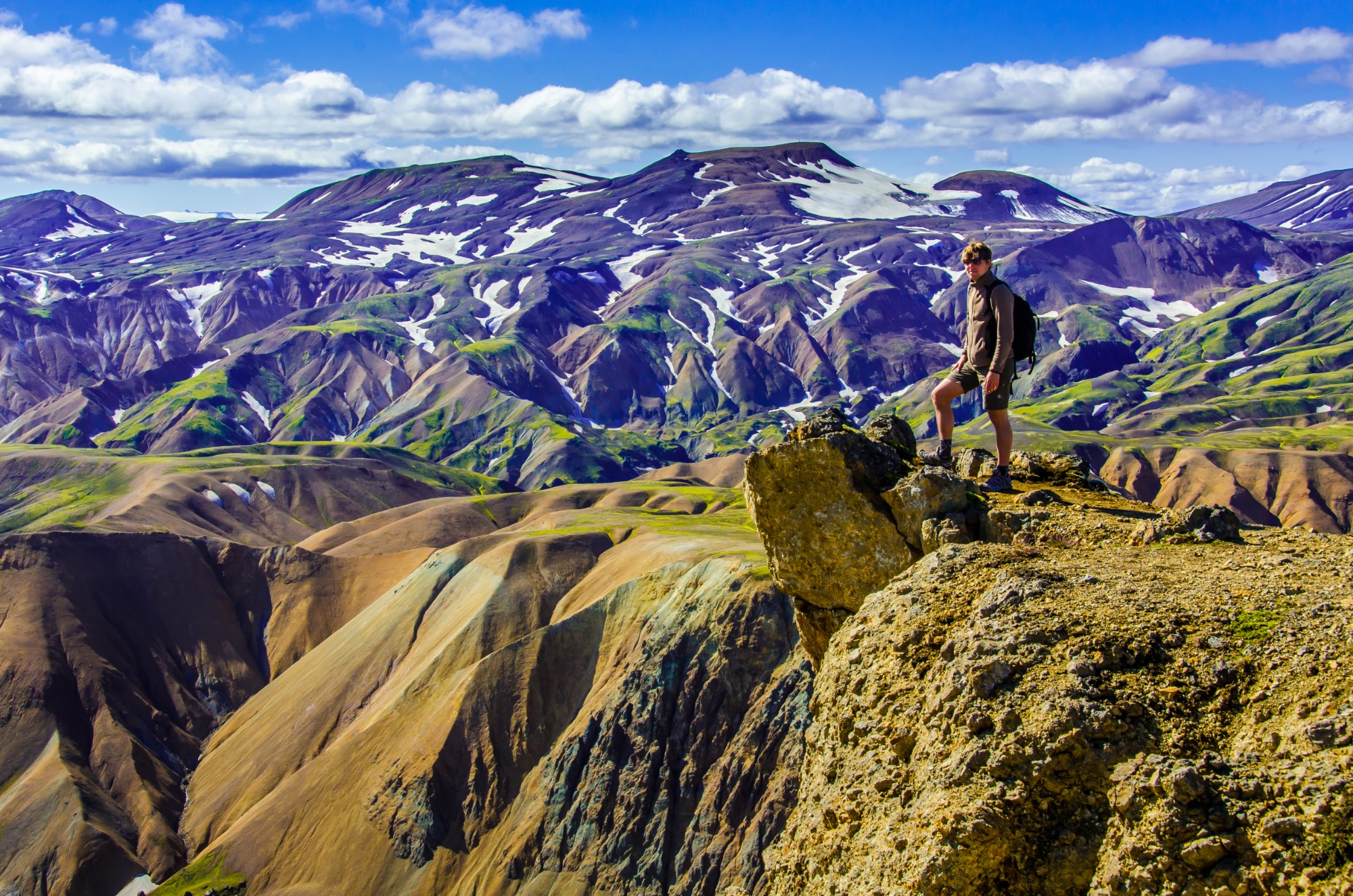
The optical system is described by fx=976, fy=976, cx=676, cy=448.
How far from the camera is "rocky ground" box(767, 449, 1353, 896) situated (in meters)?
6.71

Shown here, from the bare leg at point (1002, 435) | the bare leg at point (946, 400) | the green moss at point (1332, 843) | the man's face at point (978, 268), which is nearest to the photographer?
the green moss at point (1332, 843)

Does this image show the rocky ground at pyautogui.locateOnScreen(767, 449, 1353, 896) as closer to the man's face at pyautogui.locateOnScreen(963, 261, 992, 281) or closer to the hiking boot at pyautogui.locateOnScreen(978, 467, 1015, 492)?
the hiking boot at pyautogui.locateOnScreen(978, 467, 1015, 492)

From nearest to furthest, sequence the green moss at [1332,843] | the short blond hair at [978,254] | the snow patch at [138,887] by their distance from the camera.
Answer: the green moss at [1332,843], the short blond hair at [978,254], the snow patch at [138,887]

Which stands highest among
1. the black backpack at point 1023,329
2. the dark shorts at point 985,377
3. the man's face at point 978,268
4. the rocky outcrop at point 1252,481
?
the man's face at point 978,268

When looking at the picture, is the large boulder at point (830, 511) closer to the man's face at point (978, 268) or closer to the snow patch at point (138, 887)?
the man's face at point (978, 268)

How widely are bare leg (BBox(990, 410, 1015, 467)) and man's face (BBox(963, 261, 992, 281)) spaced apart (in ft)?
6.41

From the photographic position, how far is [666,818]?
5884cm

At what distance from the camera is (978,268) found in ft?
43.5

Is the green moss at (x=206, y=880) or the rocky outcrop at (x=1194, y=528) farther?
the green moss at (x=206, y=880)

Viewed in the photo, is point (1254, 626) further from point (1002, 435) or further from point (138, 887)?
point (138, 887)

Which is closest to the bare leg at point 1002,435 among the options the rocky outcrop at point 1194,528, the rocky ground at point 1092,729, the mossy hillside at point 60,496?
the rocky outcrop at point 1194,528

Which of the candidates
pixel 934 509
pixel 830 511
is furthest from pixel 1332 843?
pixel 830 511

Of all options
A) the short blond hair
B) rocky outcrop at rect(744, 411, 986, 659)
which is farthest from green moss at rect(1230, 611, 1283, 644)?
the short blond hair

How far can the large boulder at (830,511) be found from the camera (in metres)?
13.7
